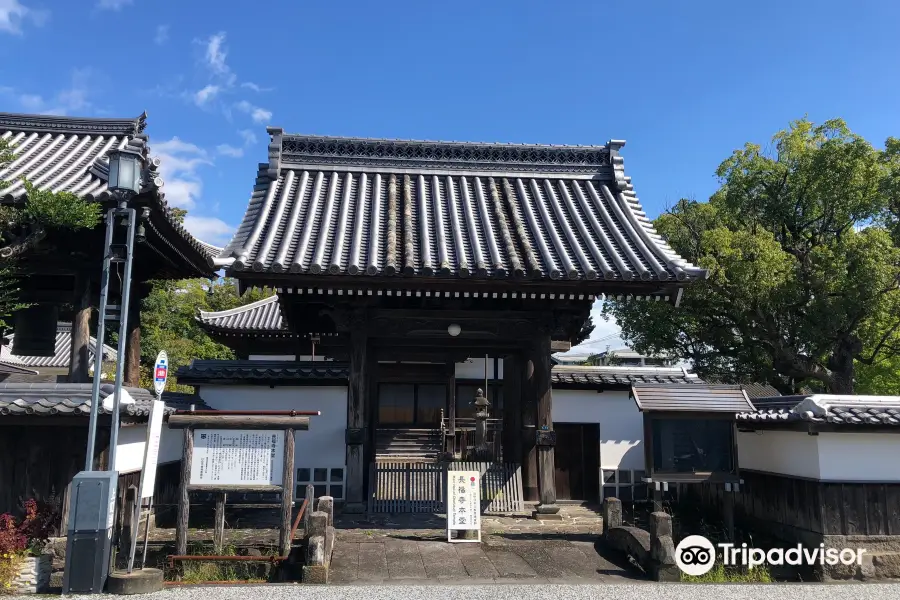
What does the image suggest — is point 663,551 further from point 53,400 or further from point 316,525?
point 53,400

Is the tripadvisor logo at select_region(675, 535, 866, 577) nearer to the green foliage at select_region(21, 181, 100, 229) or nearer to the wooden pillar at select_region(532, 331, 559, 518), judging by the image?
the wooden pillar at select_region(532, 331, 559, 518)

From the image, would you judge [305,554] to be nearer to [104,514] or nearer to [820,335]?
[104,514]

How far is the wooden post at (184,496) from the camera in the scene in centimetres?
764

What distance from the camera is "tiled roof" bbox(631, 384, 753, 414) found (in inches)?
379

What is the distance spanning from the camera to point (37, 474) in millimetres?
8336

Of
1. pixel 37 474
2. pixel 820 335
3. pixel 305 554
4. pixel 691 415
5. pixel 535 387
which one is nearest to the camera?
pixel 305 554

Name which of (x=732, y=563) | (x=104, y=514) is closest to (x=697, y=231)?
(x=732, y=563)

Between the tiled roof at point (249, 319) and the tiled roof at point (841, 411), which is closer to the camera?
the tiled roof at point (841, 411)

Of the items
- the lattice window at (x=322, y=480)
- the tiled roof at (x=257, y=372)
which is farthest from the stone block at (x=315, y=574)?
the tiled roof at (x=257, y=372)

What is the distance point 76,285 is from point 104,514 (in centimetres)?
452

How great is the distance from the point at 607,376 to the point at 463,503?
6591mm

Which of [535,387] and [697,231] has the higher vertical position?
[697,231]

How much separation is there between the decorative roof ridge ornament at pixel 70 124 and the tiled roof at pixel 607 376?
1069 centimetres

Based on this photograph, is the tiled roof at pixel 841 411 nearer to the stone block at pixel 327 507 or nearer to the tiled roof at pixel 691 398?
the tiled roof at pixel 691 398
